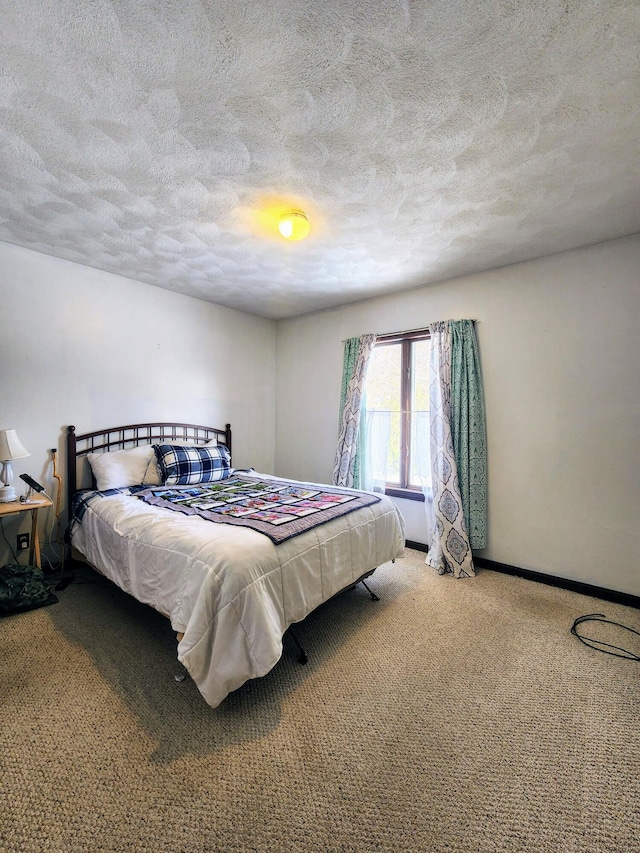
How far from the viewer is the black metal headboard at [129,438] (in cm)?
306

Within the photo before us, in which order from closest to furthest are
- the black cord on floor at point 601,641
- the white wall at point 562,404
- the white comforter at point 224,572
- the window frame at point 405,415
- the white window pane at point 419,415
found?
the white comforter at point 224,572 → the black cord on floor at point 601,641 → the white wall at point 562,404 → the white window pane at point 419,415 → the window frame at point 405,415

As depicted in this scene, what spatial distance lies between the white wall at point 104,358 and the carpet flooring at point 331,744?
1.59m

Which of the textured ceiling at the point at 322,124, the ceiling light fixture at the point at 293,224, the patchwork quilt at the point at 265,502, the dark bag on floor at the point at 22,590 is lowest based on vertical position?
the dark bag on floor at the point at 22,590

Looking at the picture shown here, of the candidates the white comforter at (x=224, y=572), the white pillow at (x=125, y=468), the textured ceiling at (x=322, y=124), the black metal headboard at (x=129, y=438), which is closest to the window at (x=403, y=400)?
the textured ceiling at (x=322, y=124)

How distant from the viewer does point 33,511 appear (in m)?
2.69

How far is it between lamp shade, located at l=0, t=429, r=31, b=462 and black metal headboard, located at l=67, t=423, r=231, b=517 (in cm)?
46

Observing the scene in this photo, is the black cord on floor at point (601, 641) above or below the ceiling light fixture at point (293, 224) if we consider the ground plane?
below

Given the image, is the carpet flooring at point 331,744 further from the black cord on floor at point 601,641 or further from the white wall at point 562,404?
the white wall at point 562,404

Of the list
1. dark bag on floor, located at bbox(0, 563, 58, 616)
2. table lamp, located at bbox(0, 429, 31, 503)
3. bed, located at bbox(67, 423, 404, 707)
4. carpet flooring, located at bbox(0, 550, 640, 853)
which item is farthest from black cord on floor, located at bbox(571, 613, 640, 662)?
table lamp, located at bbox(0, 429, 31, 503)

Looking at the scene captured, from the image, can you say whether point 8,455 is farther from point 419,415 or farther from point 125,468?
point 419,415

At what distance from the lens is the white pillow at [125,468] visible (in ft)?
9.80

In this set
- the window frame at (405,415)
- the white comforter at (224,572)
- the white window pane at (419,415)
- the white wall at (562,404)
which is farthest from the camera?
the window frame at (405,415)

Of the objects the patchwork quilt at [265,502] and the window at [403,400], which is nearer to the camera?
the patchwork quilt at [265,502]

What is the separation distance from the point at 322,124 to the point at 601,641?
321 cm
